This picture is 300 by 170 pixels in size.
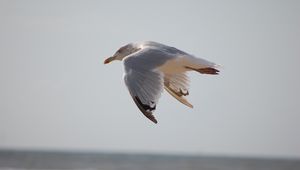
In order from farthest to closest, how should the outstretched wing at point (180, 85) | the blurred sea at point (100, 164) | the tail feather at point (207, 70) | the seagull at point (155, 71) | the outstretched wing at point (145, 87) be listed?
the blurred sea at point (100, 164) → the outstretched wing at point (180, 85) → the tail feather at point (207, 70) → the seagull at point (155, 71) → the outstretched wing at point (145, 87)

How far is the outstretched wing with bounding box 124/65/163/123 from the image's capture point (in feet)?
16.0

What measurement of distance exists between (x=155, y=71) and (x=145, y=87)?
0.76 ft

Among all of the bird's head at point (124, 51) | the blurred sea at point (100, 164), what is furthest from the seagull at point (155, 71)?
the blurred sea at point (100, 164)

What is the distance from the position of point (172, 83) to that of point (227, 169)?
70.5ft

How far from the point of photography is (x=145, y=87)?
16.7 ft

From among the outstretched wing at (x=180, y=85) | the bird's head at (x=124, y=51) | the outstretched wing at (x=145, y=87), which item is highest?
the bird's head at (x=124, y=51)

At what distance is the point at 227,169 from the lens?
27375mm

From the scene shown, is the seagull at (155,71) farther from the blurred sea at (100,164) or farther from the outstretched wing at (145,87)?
the blurred sea at (100,164)

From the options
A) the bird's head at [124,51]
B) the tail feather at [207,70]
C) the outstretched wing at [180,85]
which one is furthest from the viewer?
the bird's head at [124,51]

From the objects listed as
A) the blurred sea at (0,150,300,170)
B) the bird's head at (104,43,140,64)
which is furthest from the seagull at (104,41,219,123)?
the blurred sea at (0,150,300,170)

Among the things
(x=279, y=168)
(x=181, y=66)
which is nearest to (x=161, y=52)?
(x=181, y=66)

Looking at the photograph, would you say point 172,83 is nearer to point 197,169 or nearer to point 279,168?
point 197,169

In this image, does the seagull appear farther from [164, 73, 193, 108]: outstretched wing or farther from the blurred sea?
the blurred sea

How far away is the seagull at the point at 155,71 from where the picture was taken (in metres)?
5.02
